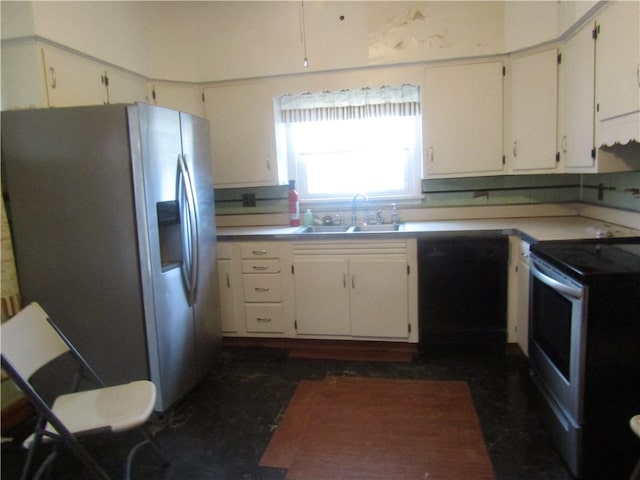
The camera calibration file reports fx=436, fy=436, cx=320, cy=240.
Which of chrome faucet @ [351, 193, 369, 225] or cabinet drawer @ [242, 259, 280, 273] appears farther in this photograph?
chrome faucet @ [351, 193, 369, 225]

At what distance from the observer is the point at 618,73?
6.97 feet

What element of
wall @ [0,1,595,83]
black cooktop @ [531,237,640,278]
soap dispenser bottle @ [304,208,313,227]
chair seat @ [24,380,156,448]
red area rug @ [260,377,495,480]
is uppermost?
wall @ [0,1,595,83]

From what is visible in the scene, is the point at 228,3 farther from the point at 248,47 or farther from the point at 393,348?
the point at 393,348

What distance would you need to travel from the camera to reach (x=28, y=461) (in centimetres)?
159

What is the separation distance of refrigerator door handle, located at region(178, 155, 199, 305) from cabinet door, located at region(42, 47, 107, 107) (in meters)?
0.73

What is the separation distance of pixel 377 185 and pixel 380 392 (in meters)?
1.68

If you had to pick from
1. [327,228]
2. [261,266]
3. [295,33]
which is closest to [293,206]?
[327,228]

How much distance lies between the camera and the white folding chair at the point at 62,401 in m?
1.58

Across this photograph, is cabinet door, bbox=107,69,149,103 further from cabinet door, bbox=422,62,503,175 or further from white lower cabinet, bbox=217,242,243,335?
cabinet door, bbox=422,62,503,175

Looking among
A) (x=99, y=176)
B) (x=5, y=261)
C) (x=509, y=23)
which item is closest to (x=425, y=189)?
(x=509, y=23)

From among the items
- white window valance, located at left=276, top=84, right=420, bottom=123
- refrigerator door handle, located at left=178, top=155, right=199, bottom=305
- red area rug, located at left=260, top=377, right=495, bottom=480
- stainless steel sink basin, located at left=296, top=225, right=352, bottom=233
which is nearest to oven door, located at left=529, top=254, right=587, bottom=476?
red area rug, located at left=260, top=377, right=495, bottom=480

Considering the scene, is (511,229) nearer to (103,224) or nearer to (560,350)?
(560,350)

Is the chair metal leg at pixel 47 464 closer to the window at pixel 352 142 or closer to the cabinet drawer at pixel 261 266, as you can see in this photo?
the cabinet drawer at pixel 261 266

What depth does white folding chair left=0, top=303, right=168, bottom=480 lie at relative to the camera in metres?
1.58
